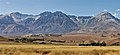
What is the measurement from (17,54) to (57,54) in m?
5.34

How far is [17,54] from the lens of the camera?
106 ft

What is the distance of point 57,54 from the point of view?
35438mm

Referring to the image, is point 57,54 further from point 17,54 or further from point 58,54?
point 17,54

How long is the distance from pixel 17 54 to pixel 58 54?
5.49 m

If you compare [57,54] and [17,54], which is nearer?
[17,54]

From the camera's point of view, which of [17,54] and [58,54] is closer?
[17,54]

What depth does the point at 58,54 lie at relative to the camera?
3553 centimetres

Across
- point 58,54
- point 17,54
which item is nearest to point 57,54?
point 58,54

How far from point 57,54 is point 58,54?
15 cm
